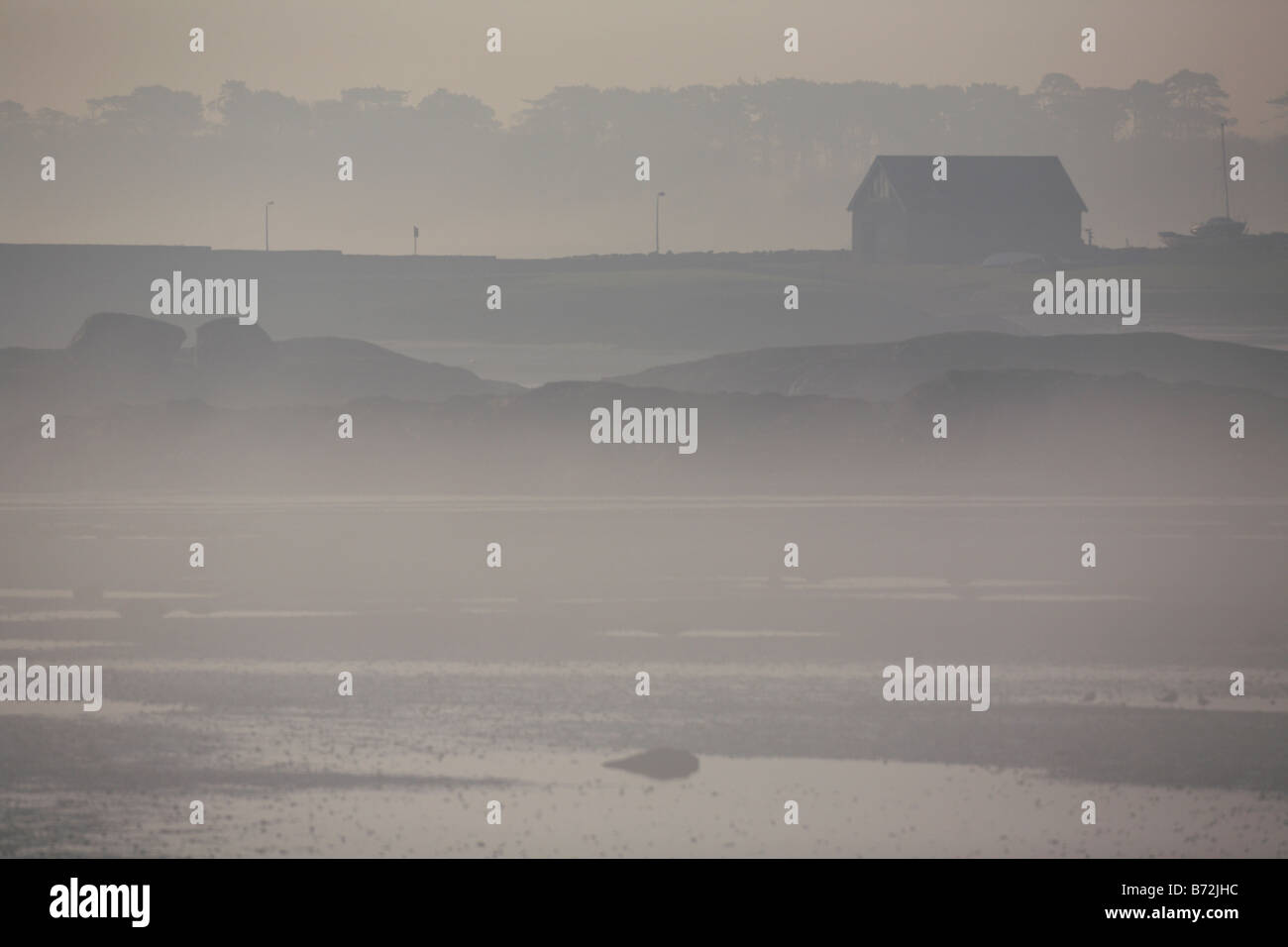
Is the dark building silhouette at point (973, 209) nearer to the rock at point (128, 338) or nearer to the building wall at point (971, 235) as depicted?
the building wall at point (971, 235)

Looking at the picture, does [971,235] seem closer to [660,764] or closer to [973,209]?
[973,209]

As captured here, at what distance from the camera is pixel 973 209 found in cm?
8712

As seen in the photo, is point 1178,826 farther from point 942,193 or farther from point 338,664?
point 942,193

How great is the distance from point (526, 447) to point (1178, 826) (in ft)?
178

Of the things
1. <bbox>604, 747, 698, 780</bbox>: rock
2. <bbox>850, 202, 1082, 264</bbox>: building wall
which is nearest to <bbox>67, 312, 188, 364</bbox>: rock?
<bbox>850, 202, 1082, 264</bbox>: building wall

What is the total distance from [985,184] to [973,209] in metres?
1.63

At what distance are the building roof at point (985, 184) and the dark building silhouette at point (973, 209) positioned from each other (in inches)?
2.1

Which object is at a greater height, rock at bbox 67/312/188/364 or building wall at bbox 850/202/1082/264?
building wall at bbox 850/202/1082/264

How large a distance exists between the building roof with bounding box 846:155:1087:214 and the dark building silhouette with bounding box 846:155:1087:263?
5 centimetres

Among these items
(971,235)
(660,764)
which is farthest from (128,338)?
(660,764)

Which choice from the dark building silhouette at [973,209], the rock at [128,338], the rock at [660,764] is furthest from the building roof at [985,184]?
the rock at [660,764]

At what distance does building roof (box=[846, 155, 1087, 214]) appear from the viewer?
86688mm

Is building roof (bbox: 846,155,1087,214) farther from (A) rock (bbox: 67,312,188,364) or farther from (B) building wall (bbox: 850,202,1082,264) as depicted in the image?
(A) rock (bbox: 67,312,188,364)
